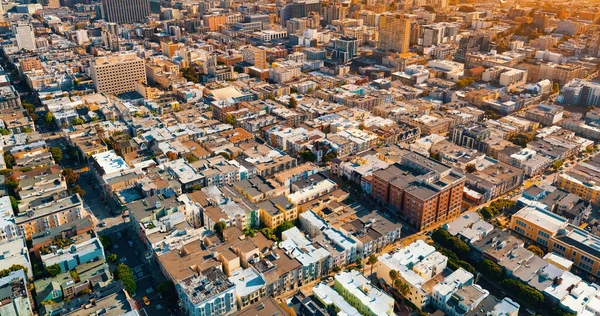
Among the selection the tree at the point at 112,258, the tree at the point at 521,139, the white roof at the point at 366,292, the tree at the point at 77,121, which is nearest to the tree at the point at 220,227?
the tree at the point at 112,258

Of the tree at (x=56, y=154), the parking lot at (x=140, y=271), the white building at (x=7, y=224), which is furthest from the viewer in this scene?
the tree at (x=56, y=154)

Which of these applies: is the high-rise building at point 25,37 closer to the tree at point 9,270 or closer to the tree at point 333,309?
the tree at point 9,270

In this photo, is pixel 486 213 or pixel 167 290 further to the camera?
pixel 486 213

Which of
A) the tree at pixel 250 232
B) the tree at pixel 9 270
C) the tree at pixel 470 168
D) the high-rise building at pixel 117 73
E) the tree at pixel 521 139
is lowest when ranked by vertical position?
A: the tree at pixel 250 232

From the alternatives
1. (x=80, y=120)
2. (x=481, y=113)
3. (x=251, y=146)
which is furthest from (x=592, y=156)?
(x=80, y=120)

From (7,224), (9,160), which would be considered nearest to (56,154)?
(9,160)

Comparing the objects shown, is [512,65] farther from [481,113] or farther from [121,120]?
[121,120]

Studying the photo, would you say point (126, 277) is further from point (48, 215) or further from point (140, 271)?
point (48, 215)
